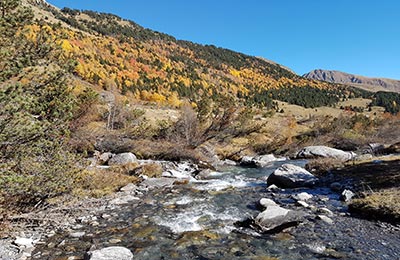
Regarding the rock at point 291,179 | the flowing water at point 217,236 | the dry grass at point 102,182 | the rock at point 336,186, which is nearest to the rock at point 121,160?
the dry grass at point 102,182

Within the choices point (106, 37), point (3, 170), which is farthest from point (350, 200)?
point (106, 37)

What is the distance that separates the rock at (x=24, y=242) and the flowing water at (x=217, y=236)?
0.99ft

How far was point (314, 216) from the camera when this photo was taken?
1038 centimetres

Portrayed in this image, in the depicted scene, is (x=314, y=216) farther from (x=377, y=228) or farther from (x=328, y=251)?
(x=328, y=251)

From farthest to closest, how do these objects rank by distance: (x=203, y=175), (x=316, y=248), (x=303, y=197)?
(x=203, y=175) < (x=303, y=197) < (x=316, y=248)

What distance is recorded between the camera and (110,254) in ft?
22.7

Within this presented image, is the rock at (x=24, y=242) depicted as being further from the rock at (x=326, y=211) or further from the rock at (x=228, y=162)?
the rock at (x=228, y=162)

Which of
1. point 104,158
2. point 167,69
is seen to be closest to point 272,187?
point 104,158

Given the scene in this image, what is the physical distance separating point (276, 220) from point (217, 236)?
205 cm

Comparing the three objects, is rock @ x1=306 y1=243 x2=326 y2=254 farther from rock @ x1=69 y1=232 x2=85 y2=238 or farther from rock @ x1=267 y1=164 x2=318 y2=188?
rock @ x1=267 y1=164 x2=318 y2=188

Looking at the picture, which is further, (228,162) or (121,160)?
(228,162)

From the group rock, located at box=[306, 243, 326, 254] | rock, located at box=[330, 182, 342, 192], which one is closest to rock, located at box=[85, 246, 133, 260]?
rock, located at box=[306, 243, 326, 254]

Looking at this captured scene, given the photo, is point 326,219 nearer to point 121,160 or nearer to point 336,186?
point 336,186

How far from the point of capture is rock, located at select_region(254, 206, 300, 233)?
9223 millimetres
